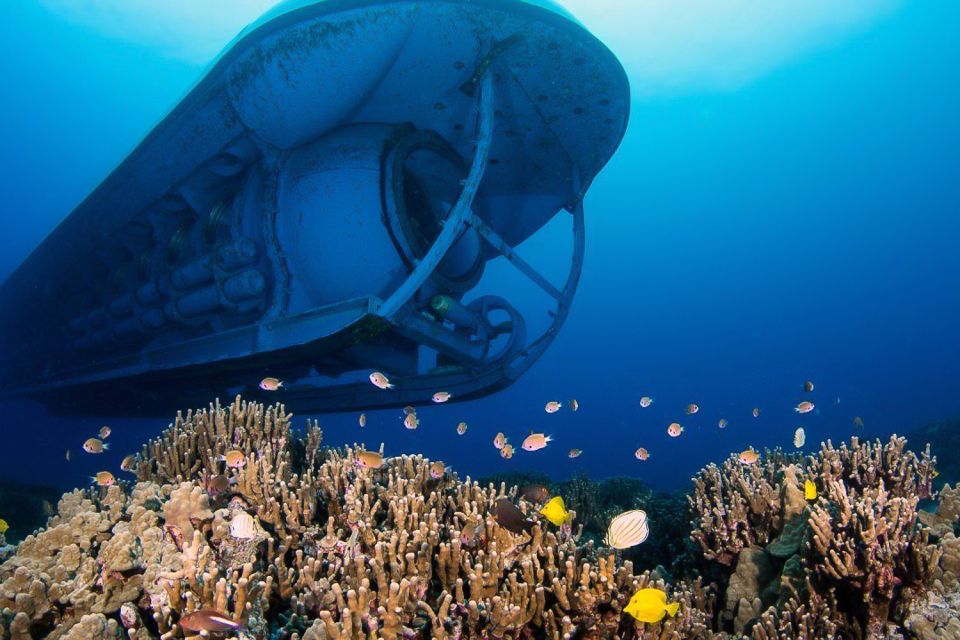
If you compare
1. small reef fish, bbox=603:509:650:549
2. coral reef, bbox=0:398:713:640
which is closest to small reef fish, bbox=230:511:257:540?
coral reef, bbox=0:398:713:640

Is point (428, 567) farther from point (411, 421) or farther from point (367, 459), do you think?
point (411, 421)

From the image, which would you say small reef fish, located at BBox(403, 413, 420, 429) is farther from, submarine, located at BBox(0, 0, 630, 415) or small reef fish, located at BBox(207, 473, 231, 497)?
small reef fish, located at BBox(207, 473, 231, 497)

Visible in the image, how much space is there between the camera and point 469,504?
10.3 ft

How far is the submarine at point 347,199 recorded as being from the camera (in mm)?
5605

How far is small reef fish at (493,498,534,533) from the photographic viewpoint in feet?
9.27

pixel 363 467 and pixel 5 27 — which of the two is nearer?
pixel 363 467

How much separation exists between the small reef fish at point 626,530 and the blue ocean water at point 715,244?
25.1 metres

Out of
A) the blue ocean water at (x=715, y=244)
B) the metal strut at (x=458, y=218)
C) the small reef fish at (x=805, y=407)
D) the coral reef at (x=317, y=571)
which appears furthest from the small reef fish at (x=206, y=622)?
the blue ocean water at (x=715, y=244)

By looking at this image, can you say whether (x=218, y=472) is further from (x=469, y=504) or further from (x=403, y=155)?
(x=403, y=155)

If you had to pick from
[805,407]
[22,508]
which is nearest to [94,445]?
[22,508]

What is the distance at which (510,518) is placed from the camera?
9.30 ft

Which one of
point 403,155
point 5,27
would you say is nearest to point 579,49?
point 403,155

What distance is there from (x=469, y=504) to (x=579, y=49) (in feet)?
17.1

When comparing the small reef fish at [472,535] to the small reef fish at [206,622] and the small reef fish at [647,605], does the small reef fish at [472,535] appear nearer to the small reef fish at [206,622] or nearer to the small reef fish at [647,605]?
the small reef fish at [647,605]
